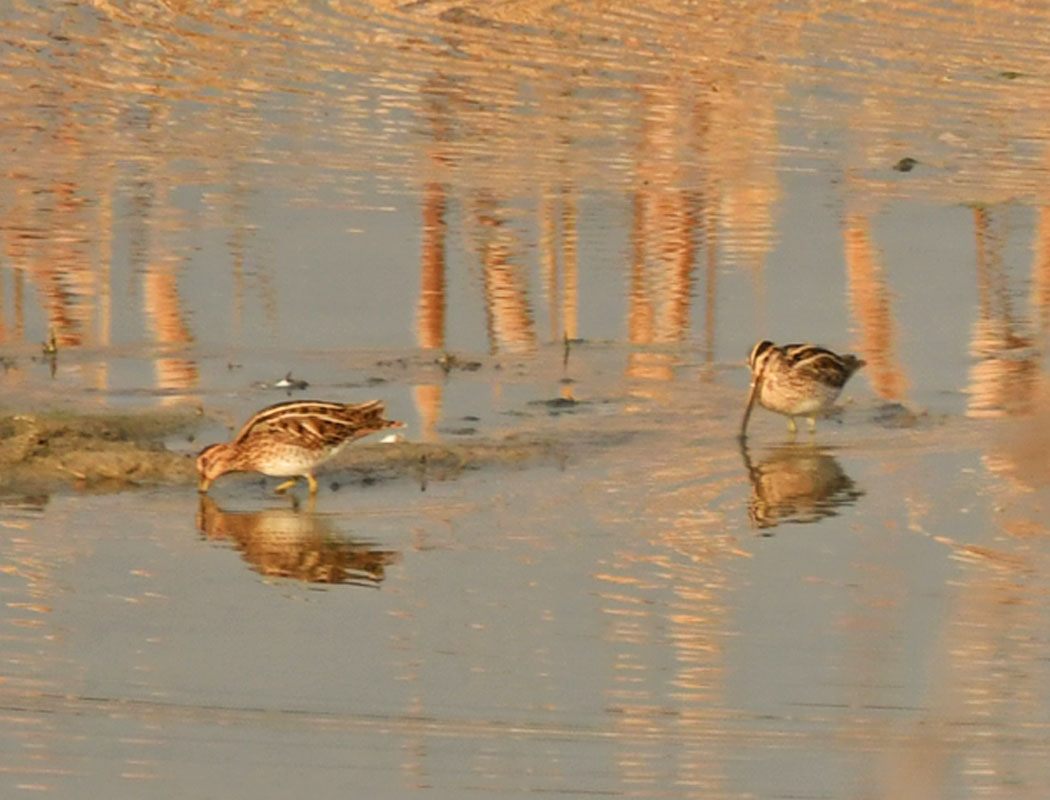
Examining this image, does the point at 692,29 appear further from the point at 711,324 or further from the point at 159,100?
the point at 711,324

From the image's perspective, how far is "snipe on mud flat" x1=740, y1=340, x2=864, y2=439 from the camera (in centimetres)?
1317

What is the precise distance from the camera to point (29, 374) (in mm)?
14039

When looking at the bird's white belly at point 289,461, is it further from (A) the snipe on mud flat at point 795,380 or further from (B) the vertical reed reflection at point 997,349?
(B) the vertical reed reflection at point 997,349

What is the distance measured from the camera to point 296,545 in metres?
11.4

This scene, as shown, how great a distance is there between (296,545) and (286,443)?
886 millimetres

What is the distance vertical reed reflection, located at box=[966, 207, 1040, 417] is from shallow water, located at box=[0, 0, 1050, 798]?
0.05 m

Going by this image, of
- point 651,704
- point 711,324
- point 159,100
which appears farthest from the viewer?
point 159,100

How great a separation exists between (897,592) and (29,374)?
5095 millimetres

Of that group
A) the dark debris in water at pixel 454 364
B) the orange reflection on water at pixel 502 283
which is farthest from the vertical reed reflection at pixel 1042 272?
the dark debris in water at pixel 454 364

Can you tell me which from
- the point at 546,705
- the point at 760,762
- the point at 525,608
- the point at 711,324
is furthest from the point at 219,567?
the point at 711,324

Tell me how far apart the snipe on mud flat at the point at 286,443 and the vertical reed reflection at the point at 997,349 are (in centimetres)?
285

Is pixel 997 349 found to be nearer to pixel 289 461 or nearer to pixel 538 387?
pixel 538 387

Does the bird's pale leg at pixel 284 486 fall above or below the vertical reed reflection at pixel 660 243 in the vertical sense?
below

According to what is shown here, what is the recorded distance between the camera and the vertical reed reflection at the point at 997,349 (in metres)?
13.8
